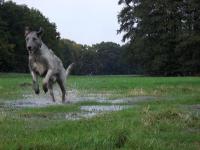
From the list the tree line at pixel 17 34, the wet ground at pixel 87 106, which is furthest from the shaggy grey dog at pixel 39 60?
the tree line at pixel 17 34

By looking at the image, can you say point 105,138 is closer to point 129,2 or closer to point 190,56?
point 190,56

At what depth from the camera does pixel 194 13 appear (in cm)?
7919

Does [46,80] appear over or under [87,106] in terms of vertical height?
over

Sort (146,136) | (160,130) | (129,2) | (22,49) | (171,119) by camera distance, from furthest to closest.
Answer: (22,49), (129,2), (171,119), (160,130), (146,136)

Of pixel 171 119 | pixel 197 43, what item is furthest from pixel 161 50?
pixel 171 119

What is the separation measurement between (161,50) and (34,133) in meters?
73.1

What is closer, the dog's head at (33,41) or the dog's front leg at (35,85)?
the dog's front leg at (35,85)

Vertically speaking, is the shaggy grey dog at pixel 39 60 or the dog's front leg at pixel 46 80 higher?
the shaggy grey dog at pixel 39 60

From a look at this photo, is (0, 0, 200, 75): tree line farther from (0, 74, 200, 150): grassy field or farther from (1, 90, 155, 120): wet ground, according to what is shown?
(0, 74, 200, 150): grassy field

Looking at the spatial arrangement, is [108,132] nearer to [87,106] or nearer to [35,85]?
[87,106]

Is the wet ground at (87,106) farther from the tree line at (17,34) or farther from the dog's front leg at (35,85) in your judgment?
the tree line at (17,34)

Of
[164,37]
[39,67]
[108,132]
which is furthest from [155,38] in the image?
[108,132]

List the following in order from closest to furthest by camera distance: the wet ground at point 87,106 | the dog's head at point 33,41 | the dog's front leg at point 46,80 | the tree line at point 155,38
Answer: the wet ground at point 87,106, the dog's front leg at point 46,80, the dog's head at point 33,41, the tree line at point 155,38

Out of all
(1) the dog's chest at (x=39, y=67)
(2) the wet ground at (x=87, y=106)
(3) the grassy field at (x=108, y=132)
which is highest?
(1) the dog's chest at (x=39, y=67)
